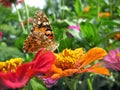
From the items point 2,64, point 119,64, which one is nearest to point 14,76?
point 2,64

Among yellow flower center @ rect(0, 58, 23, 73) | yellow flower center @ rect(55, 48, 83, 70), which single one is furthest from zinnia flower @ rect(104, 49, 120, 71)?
yellow flower center @ rect(0, 58, 23, 73)

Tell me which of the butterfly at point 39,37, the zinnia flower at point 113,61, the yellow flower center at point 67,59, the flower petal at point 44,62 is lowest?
the zinnia flower at point 113,61

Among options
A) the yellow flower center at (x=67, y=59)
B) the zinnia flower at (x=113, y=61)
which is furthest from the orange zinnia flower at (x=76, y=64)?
the zinnia flower at (x=113, y=61)

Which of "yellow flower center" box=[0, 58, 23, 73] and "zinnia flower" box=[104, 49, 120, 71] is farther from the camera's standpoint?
"zinnia flower" box=[104, 49, 120, 71]

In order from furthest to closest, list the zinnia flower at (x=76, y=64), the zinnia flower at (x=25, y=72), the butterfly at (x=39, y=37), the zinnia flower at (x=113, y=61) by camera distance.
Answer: the zinnia flower at (x=113, y=61), the butterfly at (x=39, y=37), the zinnia flower at (x=76, y=64), the zinnia flower at (x=25, y=72)

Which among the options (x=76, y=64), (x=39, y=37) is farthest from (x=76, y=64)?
(x=39, y=37)

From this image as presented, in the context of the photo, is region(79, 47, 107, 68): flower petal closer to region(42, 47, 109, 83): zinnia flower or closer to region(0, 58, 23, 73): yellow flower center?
region(42, 47, 109, 83): zinnia flower

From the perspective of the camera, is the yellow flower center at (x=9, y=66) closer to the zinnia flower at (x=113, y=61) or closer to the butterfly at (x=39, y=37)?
the butterfly at (x=39, y=37)

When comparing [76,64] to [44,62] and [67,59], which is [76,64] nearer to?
[67,59]

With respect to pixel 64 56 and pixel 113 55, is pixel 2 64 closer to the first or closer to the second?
pixel 64 56
